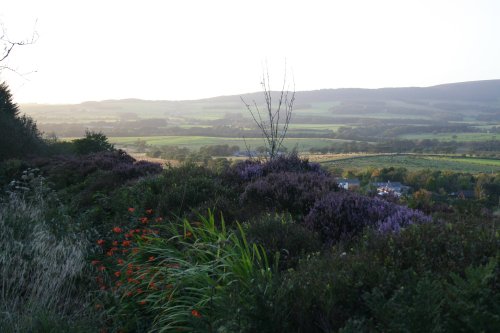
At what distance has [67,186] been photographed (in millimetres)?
10789

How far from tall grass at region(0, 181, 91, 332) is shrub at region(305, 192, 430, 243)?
7.76 feet

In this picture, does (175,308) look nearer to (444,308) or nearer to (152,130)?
(444,308)

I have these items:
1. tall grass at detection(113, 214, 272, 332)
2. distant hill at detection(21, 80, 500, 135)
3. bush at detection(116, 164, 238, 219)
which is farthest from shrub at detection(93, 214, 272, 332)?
distant hill at detection(21, 80, 500, 135)

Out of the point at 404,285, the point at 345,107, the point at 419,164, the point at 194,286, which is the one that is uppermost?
the point at 404,285

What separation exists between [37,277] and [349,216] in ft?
9.93

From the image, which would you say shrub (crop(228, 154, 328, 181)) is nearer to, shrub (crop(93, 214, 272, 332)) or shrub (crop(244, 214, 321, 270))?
shrub (crop(93, 214, 272, 332))

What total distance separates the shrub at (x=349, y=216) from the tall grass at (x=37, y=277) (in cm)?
237

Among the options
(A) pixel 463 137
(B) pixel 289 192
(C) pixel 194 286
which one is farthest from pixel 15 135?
(A) pixel 463 137

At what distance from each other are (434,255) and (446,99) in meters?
157

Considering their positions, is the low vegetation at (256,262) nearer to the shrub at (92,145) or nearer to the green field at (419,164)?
the shrub at (92,145)

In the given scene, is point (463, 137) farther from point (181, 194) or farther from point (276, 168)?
point (181, 194)

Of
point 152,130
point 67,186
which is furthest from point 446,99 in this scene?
point 67,186

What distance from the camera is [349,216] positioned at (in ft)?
15.5

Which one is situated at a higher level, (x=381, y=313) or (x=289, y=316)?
(x=381, y=313)
